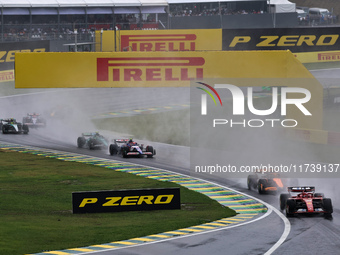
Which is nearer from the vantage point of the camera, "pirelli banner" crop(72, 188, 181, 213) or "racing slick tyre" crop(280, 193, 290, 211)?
"pirelli banner" crop(72, 188, 181, 213)

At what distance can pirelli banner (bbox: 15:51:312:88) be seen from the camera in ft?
125

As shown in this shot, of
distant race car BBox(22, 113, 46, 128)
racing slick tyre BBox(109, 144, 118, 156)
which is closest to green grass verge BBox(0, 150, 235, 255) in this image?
racing slick tyre BBox(109, 144, 118, 156)

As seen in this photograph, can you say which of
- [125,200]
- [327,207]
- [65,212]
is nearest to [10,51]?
[65,212]

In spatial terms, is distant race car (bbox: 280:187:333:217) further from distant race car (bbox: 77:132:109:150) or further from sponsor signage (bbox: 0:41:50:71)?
sponsor signage (bbox: 0:41:50:71)

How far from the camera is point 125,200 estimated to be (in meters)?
26.2

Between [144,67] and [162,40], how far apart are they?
19.5 metres

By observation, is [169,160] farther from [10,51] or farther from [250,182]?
[10,51]

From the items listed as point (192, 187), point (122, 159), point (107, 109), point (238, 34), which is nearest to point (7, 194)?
point (192, 187)

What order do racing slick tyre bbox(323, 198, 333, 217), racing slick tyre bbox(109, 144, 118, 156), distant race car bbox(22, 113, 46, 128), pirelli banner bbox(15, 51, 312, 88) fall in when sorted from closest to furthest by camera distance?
racing slick tyre bbox(323, 198, 333, 217) < pirelli banner bbox(15, 51, 312, 88) < racing slick tyre bbox(109, 144, 118, 156) < distant race car bbox(22, 113, 46, 128)

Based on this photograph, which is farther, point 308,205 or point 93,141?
point 93,141

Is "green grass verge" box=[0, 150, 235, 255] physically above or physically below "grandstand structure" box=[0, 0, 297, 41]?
below

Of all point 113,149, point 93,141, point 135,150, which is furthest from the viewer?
point 93,141

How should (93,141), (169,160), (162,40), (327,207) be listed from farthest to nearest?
(162,40) < (93,141) < (169,160) < (327,207)

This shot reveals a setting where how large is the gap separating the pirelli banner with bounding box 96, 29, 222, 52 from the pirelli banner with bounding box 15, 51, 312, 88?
17.9 meters
